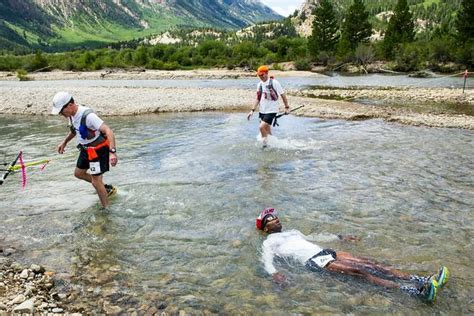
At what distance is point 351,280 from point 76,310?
4.29 metres

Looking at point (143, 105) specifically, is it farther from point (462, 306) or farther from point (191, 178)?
point (462, 306)

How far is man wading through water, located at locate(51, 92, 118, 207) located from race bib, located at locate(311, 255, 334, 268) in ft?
14.9

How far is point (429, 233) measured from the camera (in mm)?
8156

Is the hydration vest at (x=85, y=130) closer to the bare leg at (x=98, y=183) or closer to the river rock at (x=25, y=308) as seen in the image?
the bare leg at (x=98, y=183)

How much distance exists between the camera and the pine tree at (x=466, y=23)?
90.8 metres

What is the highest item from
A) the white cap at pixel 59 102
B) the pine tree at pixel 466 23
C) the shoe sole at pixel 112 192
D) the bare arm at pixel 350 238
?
the pine tree at pixel 466 23

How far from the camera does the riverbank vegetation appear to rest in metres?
82.9

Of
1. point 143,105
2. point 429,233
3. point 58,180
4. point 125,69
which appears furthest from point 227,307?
point 125,69

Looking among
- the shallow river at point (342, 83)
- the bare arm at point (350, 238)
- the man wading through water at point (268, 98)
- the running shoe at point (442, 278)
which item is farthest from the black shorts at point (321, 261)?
the shallow river at point (342, 83)

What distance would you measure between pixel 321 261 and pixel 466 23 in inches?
4094

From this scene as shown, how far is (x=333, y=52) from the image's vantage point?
11444 cm

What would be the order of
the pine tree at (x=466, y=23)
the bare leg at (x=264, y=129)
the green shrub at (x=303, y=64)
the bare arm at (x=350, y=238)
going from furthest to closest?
the green shrub at (x=303, y=64), the pine tree at (x=466, y=23), the bare leg at (x=264, y=129), the bare arm at (x=350, y=238)

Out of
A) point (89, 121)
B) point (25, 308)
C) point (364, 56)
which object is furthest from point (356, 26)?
point (25, 308)

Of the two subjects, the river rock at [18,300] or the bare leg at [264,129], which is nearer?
the river rock at [18,300]
